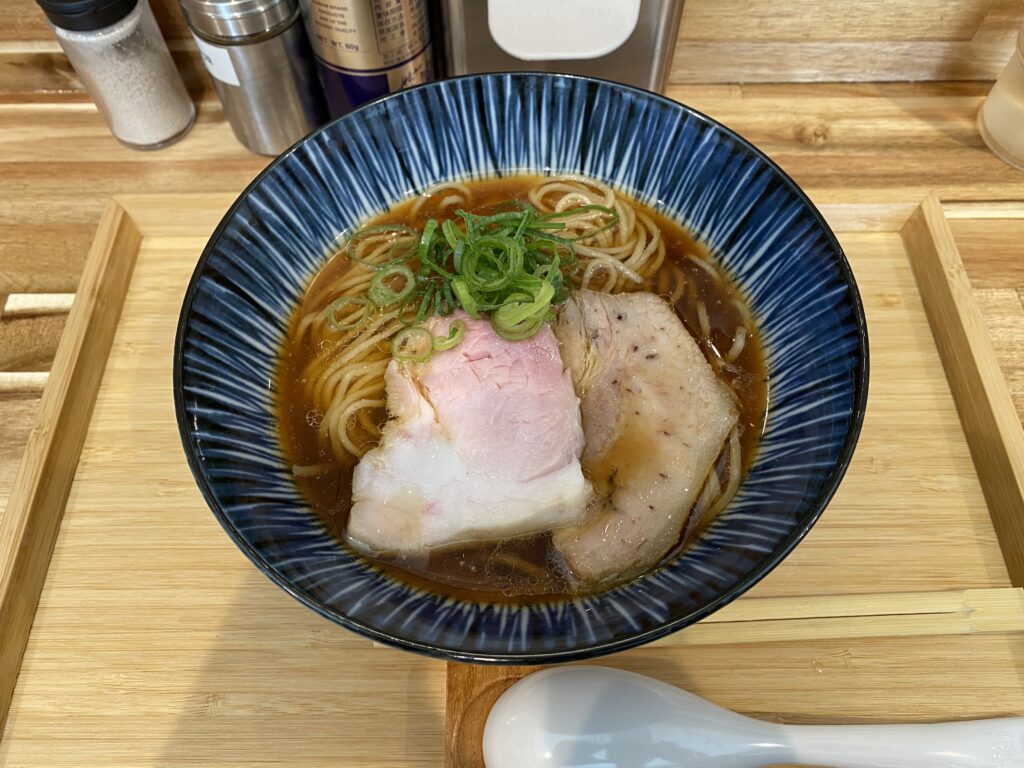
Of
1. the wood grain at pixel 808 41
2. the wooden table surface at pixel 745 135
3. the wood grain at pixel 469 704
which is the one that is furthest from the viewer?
the wood grain at pixel 808 41

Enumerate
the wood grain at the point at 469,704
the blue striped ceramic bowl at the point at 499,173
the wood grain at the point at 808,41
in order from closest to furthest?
the blue striped ceramic bowl at the point at 499,173, the wood grain at the point at 469,704, the wood grain at the point at 808,41

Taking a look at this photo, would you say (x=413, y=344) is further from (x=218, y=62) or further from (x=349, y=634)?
(x=218, y=62)

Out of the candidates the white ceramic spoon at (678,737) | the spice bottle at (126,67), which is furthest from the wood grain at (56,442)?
the white ceramic spoon at (678,737)

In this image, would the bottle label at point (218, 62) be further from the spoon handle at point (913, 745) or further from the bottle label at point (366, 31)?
the spoon handle at point (913, 745)

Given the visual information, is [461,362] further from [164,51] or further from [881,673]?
[164,51]

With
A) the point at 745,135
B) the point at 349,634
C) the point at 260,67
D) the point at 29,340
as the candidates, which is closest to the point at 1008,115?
the point at 745,135

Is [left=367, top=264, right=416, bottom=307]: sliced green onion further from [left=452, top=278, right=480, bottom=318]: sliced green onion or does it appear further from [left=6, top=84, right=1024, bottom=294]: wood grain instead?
[left=6, top=84, right=1024, bottom=294]: wood grain

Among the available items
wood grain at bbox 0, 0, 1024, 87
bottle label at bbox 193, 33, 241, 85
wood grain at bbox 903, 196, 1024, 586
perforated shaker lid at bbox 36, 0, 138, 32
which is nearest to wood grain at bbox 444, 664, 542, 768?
wood grain at bbox 903, 196, 1024, 586
